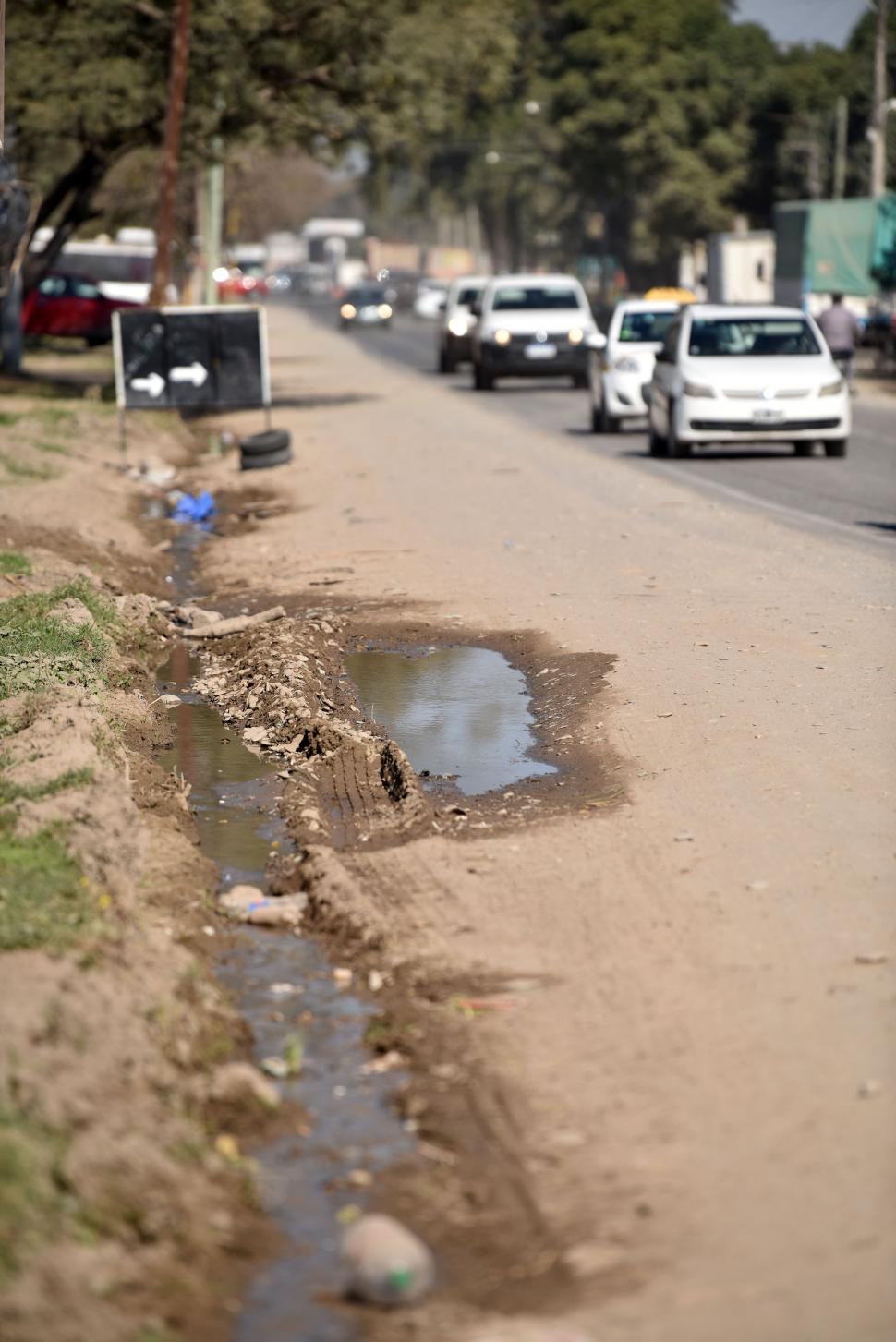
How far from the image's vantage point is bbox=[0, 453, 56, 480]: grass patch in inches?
744

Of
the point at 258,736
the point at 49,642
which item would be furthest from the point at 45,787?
the point at 49,642

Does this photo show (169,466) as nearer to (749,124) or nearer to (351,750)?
(351,750)

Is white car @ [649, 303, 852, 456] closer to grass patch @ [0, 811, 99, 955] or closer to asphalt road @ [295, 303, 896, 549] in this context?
asphalt road @ [295, 303, 896, 549]

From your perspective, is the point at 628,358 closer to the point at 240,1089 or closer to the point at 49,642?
the point at 49,642

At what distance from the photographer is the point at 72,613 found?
11.1 m

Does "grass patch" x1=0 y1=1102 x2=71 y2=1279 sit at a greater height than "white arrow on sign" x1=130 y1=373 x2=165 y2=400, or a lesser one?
lesser

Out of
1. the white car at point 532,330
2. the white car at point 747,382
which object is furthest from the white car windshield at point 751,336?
the white car at point 532,330

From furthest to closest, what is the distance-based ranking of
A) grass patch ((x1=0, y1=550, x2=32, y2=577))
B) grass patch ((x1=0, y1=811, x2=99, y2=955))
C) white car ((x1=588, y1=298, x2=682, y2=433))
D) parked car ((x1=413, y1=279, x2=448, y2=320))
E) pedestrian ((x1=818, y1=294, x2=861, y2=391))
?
1. parked car ((x1=413, y1=279, x2=448, y2=320))
2. pedestrian ((x1=818, y1=294, x2=861, y2=391))
3. white car ((x1=588, y1=298, x2=682, y2=433))
4. grass patch ((x1=0, y1=550, x2=32, y2=577))
5. grass patch ((x1=0, y1=811, x2=99, y2=955))

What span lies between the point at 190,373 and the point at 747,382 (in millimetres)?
5737

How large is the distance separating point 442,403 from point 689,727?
78.4 feet

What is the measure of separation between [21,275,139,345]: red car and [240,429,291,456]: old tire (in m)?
24.7

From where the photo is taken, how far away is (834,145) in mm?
86062

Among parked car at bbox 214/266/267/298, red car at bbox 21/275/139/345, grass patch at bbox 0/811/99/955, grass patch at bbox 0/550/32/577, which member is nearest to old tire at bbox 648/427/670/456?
grass patch at bbox 0/550/32/577

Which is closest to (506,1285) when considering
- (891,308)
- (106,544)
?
(106,544)
